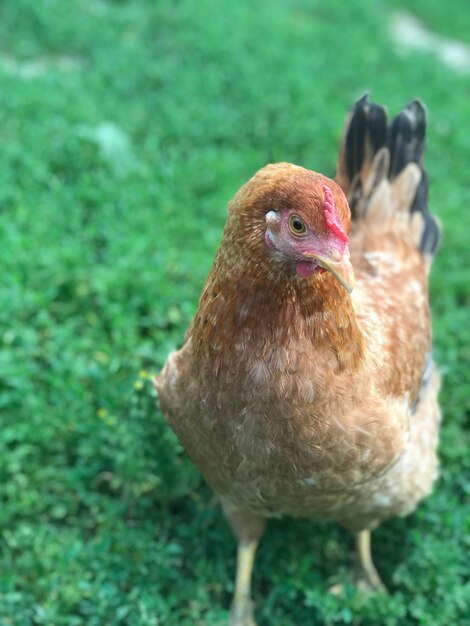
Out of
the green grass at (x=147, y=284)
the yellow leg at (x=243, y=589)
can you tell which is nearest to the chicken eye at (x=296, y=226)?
the green grass at (x=147, y=284)

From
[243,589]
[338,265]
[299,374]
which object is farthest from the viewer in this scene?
[243,589]

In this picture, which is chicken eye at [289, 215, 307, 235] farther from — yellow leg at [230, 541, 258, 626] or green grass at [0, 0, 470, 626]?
yellow leg at [230, 541, 258, 626]

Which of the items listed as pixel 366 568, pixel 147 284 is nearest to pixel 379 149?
pixel 147 284

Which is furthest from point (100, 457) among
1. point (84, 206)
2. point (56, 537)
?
point (84, 206)

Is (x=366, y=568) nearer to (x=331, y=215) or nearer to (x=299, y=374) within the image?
(x=299, y=374)

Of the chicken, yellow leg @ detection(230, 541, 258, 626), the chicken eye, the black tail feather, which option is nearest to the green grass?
yellow leg @ detection(230, 541, 258, 626)

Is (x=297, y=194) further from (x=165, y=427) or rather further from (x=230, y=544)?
(x=230, y=544)

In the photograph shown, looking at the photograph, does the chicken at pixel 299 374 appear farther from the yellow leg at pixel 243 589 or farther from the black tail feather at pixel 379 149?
the black tail feather at pixel 379 149
